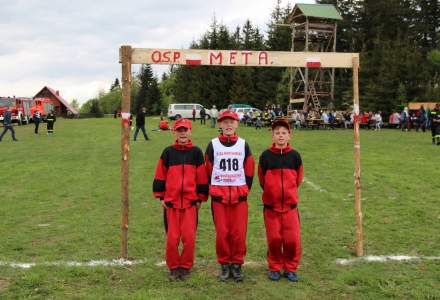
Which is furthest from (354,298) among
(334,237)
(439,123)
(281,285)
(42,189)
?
(439,123)

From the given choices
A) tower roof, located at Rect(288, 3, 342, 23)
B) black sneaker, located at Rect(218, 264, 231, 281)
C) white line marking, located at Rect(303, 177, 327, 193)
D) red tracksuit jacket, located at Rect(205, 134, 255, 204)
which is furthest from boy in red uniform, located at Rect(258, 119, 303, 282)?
tower roof, located at Rect(288, 3, 342, 23)

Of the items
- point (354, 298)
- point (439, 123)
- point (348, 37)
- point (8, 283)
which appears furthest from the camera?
point (348, 37)

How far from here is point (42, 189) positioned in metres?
10.7

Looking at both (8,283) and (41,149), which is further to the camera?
(41,149)

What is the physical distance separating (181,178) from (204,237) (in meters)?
1.87

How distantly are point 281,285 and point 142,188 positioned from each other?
6181mm

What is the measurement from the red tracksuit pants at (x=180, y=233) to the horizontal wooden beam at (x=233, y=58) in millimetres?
1906

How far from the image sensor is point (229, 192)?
5.11 m

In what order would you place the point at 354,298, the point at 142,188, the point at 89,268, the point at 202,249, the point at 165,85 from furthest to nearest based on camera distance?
the point at 165,85 → the point at 142,188 → the point at 202,249 → the point at 89,268 → the point at 354,298

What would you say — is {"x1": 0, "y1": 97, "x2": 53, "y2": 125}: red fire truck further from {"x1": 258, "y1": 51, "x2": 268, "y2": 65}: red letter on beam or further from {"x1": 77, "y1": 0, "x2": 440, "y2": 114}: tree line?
{"x1": 258, "y1": 51, "x2": 268, "y2": 65}: red letter on beam

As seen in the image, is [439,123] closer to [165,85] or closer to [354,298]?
[354,298]

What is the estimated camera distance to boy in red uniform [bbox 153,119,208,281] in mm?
5160

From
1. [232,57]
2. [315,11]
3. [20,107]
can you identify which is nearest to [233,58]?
[232,57]

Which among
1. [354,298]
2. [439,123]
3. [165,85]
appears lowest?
[354,298]
